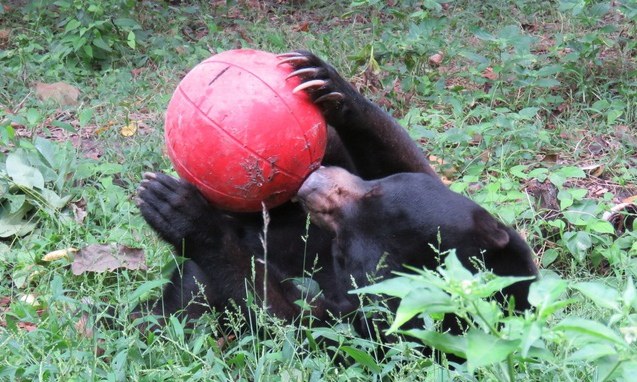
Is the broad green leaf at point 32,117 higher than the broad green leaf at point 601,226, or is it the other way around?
the broad green leaf at point 601,226

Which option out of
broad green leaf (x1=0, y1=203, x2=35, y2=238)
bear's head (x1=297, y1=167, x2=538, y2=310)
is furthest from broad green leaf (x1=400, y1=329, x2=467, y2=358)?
broad green leaf (x1=0, y1=203, x2=35, y2=238)

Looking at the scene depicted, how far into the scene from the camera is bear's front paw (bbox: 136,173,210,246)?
3842 millimetres

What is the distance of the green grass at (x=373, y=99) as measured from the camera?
313 centimetres

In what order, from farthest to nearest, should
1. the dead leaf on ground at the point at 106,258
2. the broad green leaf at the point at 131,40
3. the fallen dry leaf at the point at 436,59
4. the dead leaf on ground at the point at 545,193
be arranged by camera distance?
the broad green leaf at the point at 131,40 → the fallen dry leaf at the point at 436,59 → the dead leaf on ground at the point at 545,193 → the dead leaf on ground at the point at 106,258

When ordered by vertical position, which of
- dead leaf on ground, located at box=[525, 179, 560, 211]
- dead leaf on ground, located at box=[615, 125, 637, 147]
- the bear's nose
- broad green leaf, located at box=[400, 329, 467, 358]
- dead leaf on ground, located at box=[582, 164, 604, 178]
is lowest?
dead leaf on ground, located at box=[582, 164, 604, 178]

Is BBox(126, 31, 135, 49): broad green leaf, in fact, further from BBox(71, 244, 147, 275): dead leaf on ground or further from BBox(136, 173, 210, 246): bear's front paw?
BBox(136, 173, 210, 246): bear's front paw

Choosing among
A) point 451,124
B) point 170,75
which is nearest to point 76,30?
point 170,75

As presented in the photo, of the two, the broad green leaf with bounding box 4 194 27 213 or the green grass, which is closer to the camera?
the green grass

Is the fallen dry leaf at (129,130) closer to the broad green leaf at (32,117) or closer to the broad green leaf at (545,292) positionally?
the broad green leaf at (32,117)

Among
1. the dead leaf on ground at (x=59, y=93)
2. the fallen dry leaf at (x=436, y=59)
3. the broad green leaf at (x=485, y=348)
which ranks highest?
the broad green leaf at (x=485, y=348)

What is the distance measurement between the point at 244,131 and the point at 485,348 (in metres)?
1.77

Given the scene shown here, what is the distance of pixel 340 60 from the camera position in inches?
280

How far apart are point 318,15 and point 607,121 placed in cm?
346

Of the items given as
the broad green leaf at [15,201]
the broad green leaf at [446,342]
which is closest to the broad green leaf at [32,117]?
the broad green leaf at [15,201]
